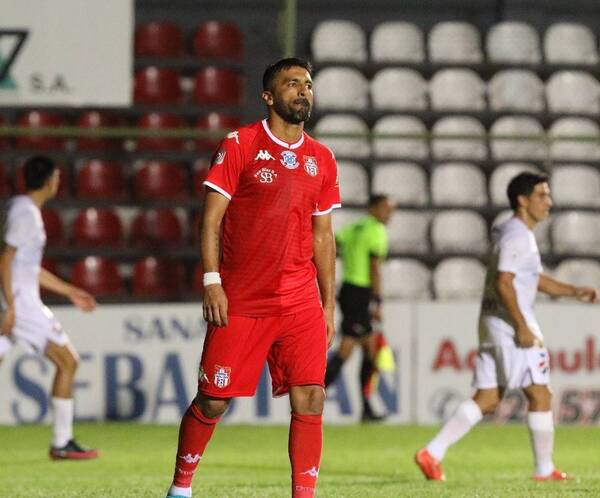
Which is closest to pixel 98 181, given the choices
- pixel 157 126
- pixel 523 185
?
pixel 157 126

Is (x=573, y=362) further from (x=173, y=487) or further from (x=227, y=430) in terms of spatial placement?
(x=173, y=487)

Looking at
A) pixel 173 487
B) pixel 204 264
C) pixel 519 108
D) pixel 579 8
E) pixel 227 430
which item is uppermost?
pixel 579 8

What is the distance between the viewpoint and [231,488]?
848 cm

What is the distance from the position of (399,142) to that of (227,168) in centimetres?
1005

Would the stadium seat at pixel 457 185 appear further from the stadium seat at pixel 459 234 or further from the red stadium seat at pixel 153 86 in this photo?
the red stadium seat at pixel 153 86

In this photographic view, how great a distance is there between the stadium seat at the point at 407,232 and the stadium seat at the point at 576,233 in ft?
4.38

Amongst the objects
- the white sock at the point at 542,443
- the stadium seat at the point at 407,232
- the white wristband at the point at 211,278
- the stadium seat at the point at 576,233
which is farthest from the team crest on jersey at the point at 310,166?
the stadium seat at the point at 576,233

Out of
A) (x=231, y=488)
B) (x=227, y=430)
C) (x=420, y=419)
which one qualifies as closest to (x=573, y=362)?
(x=420, y=419)

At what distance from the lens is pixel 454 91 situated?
55.5ft

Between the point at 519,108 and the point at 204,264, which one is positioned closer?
the point at 204,264

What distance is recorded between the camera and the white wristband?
641 cm

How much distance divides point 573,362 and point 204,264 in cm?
808

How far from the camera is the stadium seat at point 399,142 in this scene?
16266 millimetres

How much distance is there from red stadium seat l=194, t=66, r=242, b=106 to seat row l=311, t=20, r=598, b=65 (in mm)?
1163
